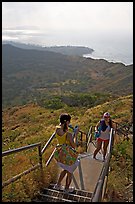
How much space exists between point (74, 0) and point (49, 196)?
10.1 ft

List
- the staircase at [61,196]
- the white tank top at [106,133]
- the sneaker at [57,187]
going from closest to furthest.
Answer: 1. the staircase at [61,196]
2. the sneaker at [57,187]
3. the white tank top at [106,133]

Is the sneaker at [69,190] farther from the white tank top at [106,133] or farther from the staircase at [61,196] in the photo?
the white tank top at [106,133]

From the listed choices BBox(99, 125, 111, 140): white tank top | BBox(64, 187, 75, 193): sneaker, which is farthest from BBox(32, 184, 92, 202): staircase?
BBox(99, 125, 111, 140): white tank top

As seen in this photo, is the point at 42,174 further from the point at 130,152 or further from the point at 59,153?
the point at 130,152

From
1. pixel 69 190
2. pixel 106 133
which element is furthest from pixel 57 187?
pixel 106 133

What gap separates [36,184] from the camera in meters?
5.58

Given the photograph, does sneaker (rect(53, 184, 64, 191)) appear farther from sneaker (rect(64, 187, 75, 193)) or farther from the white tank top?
the white tank top

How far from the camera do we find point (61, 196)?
5.36m

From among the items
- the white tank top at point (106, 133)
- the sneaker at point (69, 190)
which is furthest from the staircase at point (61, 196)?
the white tank top at point (106, 133)

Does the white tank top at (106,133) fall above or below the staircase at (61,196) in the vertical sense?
above

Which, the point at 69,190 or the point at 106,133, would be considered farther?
the point at 106,133

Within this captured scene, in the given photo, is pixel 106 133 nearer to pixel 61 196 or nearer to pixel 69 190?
pixel 69 190

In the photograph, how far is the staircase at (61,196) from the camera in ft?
17.0

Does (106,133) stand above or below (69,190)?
above
